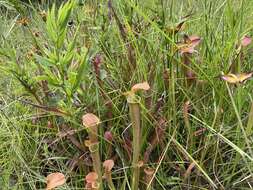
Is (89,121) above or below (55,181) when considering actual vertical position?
above

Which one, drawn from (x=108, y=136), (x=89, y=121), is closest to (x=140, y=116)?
(x=108, y=136)

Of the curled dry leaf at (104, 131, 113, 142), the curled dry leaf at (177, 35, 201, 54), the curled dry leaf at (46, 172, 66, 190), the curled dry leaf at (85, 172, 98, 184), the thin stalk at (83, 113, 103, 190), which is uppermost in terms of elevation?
the curled dry leaf at (177, 35, 201, 54)

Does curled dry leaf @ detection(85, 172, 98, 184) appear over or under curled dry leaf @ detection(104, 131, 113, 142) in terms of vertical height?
under

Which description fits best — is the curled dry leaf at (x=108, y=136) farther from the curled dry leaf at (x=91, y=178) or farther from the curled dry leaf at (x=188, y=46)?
the curled dry leaf at (x=188, y=46)

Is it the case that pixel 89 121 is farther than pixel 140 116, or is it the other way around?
pixel 140 116

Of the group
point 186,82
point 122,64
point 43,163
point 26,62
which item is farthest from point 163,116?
point 26,62

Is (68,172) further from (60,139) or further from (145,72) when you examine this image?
(145,72)

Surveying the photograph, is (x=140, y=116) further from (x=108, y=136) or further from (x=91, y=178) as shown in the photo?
(x=91, y=178)

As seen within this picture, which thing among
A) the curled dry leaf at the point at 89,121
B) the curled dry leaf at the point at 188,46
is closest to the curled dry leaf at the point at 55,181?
the curled dry leaf at the point at 89,121

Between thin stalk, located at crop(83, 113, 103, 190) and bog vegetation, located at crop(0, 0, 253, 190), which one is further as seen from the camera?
bog vegetation, located at crop(0, 0, 253, 190)

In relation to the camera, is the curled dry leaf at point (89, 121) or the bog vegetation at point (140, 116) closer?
the curled dry leaf at point (89, 121)

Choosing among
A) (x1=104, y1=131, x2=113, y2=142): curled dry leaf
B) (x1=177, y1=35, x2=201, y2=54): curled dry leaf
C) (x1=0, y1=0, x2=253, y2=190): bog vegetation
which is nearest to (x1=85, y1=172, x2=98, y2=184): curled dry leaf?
(x1=0, y1=0, x2=253, y2=190): bog vegetation

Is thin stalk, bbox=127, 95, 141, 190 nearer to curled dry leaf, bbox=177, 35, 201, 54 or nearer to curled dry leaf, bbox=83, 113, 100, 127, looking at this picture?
curled dry leaf, bbox=83, 113, 100, 127

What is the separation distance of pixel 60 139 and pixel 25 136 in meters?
0.11
